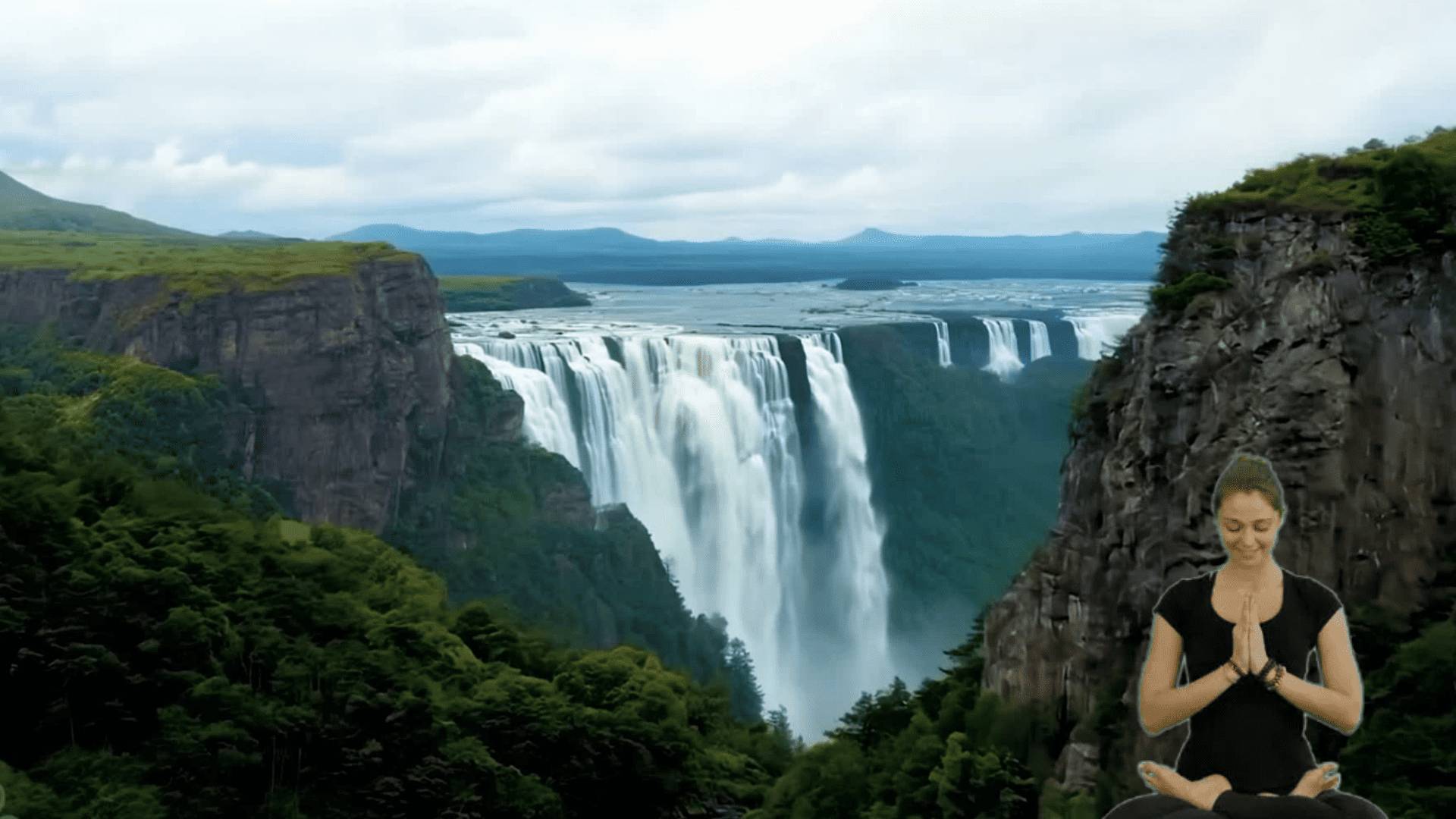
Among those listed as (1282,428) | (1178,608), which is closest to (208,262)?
(1282,428)

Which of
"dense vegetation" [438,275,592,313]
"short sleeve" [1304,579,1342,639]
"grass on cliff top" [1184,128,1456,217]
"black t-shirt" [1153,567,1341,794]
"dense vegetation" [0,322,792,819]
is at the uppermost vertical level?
"grass on cliff top" [1184,128,1456,217]

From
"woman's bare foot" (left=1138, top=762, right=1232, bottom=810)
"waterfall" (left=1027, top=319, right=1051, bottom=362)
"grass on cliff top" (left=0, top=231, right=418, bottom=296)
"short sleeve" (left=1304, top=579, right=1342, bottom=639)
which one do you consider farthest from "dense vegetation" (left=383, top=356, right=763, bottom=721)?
"short sleeve" (left=1304, top=579, right=1342, bottom=639)

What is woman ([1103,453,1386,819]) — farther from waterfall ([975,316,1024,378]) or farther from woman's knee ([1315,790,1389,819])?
waterfall ([975,316,1024,378])

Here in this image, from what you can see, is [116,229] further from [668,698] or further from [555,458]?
[668,698]

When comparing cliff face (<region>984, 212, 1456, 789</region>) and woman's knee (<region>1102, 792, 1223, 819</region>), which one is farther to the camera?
cliff face (<region>984, 212, 1456, 789</region>)

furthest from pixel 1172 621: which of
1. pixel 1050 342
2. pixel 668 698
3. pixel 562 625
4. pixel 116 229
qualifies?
pixel 116 229

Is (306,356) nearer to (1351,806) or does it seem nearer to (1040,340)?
(1040,340)
